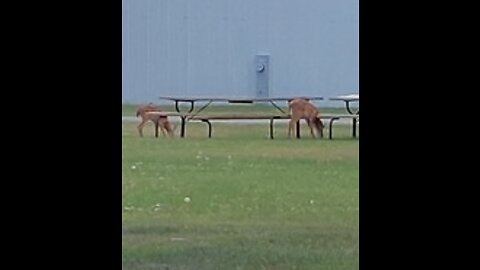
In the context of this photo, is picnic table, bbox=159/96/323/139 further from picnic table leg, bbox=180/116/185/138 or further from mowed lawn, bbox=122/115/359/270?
mowed lawn, bbox=122/115/359/270

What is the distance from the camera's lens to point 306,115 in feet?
27.6

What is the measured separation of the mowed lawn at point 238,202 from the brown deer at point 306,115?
16 centimetres

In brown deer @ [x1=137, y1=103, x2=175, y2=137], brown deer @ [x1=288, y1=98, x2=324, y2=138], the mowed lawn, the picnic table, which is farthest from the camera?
the picnic table

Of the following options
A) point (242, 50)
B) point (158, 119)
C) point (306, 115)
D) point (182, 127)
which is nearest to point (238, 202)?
point (158, 119)

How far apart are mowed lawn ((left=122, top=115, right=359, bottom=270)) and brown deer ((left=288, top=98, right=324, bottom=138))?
0.16 m

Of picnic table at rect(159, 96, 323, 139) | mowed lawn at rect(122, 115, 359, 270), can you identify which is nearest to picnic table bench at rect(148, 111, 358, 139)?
picnic table at rect(159, 96, 323, 139)

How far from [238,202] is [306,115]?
10.5 ft

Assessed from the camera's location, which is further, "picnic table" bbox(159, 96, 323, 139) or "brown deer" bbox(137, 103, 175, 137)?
"picnic table" bbox(159, 96, 323, 139)

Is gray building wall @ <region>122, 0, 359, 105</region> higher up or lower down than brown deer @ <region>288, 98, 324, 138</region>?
higher up

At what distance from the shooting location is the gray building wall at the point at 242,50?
787cm

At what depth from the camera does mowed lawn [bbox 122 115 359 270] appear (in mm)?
3729

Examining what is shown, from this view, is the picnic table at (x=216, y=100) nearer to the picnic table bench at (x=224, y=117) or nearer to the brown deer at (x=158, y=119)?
the picnic table bench at (x=224, y=117)
